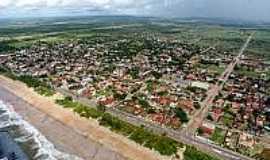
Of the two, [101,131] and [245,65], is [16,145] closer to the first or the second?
[101,131]

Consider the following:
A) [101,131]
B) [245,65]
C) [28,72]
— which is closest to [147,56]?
[245,65]

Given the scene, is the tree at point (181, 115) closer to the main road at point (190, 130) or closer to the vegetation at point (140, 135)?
the main road at point (190, 130)

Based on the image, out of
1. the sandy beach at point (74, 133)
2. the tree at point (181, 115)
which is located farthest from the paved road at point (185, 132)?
the sandy beach at point (74, 133)

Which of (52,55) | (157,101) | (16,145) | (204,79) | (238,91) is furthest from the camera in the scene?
(52,55)

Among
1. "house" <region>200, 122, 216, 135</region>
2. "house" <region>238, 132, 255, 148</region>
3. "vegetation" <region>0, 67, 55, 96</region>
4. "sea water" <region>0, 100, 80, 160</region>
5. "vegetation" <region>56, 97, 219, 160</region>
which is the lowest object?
"house" <region>238, 132, 255, 148</region>

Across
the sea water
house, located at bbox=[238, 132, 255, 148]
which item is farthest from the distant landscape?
the sea water

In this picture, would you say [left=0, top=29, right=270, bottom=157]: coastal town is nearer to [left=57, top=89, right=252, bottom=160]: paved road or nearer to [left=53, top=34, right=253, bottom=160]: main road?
[left=53, top=34, right=253, bottom=160]: main road

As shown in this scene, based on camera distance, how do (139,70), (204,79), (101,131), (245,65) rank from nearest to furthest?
(101,131), (204,79), (139,70), (245,65)
